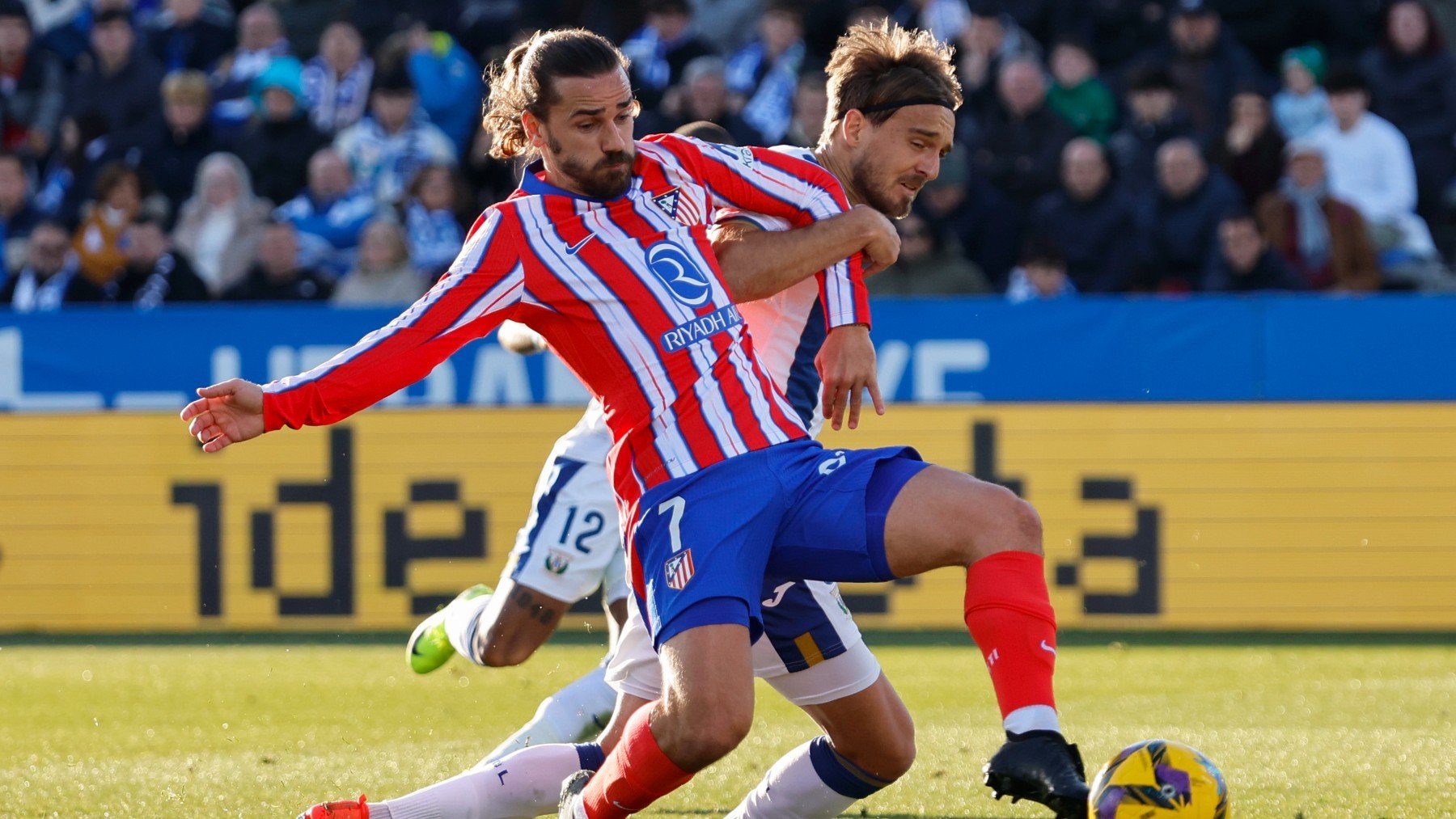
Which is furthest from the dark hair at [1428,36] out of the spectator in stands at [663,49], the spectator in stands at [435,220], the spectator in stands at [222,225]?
the spectator in stands at [222,225]

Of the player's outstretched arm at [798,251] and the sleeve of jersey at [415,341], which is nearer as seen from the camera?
the sleeve of jersey at [415,341]

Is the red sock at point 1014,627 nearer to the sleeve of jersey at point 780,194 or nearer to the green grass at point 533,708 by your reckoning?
the sleeve of jersey at point 780,194

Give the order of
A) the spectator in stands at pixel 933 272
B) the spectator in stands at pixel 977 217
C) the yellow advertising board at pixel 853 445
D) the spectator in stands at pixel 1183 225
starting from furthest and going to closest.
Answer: the spectator in stands at pixel 977 217
the spectator in stands at pixel 1183 225
the spectator in stands at pixel 933 272
the yellow advertising board at pixel 853 445

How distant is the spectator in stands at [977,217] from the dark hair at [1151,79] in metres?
1.12

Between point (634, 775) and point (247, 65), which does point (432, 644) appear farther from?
point (247, 65)

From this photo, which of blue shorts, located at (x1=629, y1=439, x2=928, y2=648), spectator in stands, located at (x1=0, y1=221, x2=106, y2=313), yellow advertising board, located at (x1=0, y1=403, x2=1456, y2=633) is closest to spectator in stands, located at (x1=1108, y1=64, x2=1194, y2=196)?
yellow advertising board, located at (x1=0, y1=403, x2=1456, y2=633)

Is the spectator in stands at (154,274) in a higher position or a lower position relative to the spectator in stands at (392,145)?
lower

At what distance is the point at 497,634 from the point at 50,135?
9801 millimetres

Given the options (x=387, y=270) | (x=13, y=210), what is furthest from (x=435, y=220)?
(x=13, y=210)

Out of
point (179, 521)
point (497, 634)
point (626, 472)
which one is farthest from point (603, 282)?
point (179, 521)

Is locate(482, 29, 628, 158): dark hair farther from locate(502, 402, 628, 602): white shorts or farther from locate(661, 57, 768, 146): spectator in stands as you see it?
locate(661, 57, 768, 146): spectator in stands

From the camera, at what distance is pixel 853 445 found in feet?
32.4

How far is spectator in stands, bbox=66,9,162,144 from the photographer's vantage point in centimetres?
1366

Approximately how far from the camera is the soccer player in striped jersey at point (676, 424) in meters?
3.74
